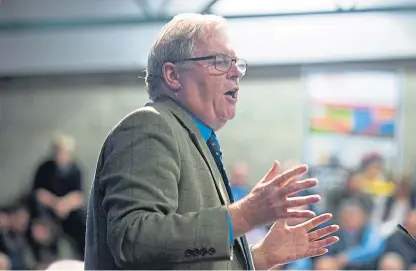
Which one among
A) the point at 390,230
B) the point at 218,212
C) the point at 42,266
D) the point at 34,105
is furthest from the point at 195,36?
the point at 34,105

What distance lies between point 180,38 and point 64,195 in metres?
3.55

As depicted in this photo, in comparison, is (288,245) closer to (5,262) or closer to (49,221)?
(5,262)

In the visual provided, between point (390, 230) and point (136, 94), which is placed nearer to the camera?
point (390, 230)

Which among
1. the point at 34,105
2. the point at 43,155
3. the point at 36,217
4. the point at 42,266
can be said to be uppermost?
the point at 34,105

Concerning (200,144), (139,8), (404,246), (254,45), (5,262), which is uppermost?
(139,8)

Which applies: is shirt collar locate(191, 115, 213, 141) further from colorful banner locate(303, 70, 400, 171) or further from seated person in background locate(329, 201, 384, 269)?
colorful banner locate(303, 70, 400, 171)

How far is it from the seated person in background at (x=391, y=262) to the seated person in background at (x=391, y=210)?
179 mm

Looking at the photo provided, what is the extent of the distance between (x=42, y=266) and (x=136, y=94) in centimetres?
126

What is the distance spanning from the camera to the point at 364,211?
15.2 ft

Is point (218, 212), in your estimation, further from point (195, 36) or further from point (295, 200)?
point (195, 36)

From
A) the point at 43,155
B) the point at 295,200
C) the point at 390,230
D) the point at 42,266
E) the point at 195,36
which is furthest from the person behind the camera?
the point at 43,155

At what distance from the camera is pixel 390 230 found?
14.7 ft

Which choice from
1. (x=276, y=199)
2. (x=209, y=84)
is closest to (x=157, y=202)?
(x=276, y=199)

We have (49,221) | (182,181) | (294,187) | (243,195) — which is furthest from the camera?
(49,221)
